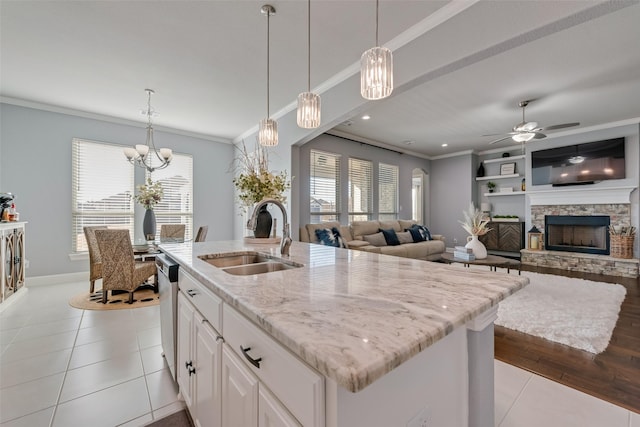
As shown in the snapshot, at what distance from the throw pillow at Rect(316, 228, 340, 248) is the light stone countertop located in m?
2.99

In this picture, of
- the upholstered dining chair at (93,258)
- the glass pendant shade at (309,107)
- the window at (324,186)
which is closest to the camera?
the glass pendant shade at (309,107)

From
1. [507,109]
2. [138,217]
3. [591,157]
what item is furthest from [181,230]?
[591,157]

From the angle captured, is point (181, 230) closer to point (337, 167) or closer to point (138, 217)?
point (138, 217)

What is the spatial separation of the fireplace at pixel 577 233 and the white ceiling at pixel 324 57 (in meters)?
1.98

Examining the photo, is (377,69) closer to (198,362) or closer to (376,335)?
(376,335)

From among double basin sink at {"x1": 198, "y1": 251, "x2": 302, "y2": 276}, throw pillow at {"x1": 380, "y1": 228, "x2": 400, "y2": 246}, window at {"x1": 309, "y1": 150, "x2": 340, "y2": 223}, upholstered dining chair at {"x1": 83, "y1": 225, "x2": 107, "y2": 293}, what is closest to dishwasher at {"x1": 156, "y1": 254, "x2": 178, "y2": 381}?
double basin sink at {"x1": 198, "y1": 251, "x2": 302, "y2": 276}

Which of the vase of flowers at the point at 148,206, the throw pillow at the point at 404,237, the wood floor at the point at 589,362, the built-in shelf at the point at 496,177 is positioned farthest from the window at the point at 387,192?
the vase of flowers at the point at 148,206

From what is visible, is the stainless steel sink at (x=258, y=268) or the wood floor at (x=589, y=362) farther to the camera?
the wood floor at (x=589, y=362)

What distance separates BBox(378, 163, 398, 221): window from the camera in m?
6.71

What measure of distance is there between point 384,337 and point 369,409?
17cm

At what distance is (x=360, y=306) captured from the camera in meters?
0.77

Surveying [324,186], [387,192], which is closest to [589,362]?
[324,186]

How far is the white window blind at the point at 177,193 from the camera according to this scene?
5246 mm

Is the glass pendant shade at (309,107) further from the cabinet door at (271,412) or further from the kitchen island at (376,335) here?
the cabinet door at (271,412)
